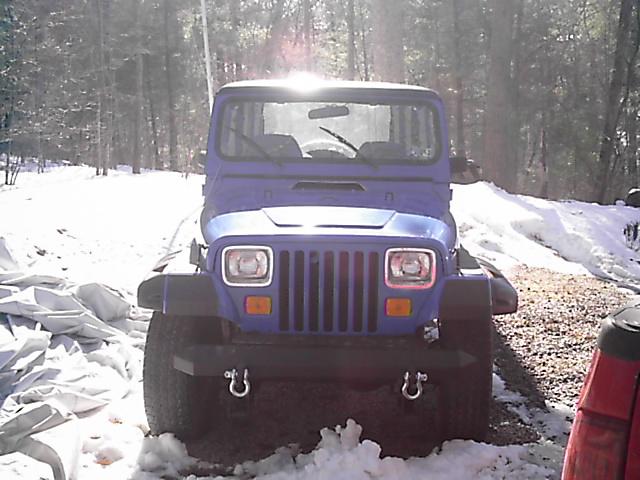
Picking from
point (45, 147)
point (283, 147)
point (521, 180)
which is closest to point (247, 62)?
point (45, 147)

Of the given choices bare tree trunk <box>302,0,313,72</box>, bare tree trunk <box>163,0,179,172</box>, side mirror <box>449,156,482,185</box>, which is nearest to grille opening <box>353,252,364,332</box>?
side mirror <box>449,156,482,185</box>

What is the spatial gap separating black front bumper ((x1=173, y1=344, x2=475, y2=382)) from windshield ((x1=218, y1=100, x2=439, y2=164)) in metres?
1.57

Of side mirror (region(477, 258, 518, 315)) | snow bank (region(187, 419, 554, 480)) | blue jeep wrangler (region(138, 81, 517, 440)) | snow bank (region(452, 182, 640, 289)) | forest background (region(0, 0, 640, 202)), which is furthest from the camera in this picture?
forest background (region(0, 0, 640, 202))

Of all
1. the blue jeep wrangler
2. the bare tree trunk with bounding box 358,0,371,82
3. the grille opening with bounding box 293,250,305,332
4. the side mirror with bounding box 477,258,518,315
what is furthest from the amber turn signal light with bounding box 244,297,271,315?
the bare tree trunk with bounding box 358,0,371,82

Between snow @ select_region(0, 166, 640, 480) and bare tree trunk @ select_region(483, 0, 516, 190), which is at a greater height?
bare tree trunk @ select_region(483, 0, 516, 190)

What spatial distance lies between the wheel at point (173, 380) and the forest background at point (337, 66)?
41.4 ft

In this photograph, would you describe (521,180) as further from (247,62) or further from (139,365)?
(139,365)

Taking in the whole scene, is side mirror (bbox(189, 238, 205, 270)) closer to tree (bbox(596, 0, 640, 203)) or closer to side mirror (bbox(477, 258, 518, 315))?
side mirror (bbox(477, 258, 518, 315))

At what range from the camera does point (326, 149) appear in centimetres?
473

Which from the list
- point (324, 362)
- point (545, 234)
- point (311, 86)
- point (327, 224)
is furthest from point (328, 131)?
point (545, 234)

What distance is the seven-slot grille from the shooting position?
3.42m

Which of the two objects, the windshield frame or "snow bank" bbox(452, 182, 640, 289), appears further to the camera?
"snow bank" bbox(452, 182, 640, 289)

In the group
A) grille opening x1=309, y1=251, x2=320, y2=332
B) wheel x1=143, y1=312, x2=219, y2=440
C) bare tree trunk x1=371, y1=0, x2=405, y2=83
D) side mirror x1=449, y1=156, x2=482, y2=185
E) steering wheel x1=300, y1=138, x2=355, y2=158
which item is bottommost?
wheel x1=143, y1=312, x2=219, y2=440

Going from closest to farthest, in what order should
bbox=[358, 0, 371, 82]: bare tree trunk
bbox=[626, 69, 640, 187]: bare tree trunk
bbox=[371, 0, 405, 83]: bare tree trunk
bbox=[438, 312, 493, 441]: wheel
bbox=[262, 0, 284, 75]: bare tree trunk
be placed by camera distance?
bbox=[438, 312, 493, 441]: wheel < bbox=[371, 0, 405, 83]: bare tree trunk < bbox=[626, 69, 640, 187]: bare tree trunk < bbox=[262, 0, 284, 75]: bare tree trunk < bbox=[358, 0, 371, 82]: bare tree trunk
